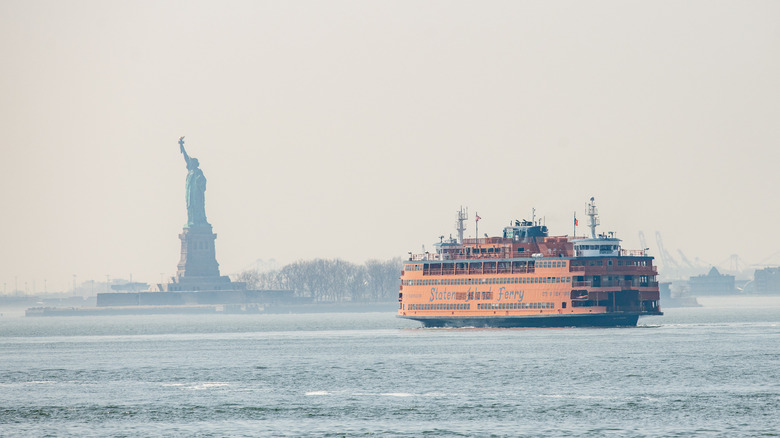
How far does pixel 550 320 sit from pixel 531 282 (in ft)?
15.7

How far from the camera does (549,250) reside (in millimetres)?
152000

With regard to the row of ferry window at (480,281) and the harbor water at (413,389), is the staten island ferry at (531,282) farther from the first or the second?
the harbor water at (413,389)

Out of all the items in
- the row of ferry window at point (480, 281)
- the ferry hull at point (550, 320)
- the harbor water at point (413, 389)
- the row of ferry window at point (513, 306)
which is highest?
the row of ferry window at point (480, 281)

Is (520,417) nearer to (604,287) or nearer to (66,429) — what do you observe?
(66,429)

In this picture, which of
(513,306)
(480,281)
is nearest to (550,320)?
(513,306)

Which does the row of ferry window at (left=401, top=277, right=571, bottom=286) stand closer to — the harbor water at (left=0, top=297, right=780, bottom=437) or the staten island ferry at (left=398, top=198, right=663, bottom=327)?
the staten island ferry at (left=398, top=198, right=663, bottom=327)

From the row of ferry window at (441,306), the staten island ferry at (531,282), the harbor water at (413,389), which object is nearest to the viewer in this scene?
the harbor water at (413,389)

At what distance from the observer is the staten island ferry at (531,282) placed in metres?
144

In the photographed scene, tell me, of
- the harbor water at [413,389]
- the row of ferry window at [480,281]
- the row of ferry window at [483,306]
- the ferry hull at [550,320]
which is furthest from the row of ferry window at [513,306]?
the harbor water at [413,389]

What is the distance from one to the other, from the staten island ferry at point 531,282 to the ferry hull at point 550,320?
11 cm

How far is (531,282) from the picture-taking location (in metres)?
148

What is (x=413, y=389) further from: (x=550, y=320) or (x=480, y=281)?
(x=480, y=281)

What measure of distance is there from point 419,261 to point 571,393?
8451 cm

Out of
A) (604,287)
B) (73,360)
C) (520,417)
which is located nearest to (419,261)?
(604,287)
